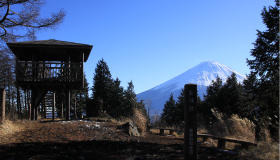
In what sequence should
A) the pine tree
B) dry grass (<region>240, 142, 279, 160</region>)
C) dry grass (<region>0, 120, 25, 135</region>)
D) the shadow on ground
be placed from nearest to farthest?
the shadow on ground, dry grass (<region>240, 142, 279, 160</region>), dry grass (<region>0, 120, 25, 135</region>), the pine tree

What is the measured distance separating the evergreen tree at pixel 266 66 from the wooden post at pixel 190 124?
1556 cm

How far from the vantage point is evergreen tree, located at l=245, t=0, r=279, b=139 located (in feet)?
63.8

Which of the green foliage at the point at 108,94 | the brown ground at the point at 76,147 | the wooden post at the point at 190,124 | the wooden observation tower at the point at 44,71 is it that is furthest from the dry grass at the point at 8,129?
the green foliage at the point at 108,94

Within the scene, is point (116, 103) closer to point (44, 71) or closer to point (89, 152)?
point (44, 71)

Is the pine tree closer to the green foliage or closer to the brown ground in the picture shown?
the green foliage

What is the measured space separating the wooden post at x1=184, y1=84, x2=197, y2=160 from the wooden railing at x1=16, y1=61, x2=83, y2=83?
9729mm

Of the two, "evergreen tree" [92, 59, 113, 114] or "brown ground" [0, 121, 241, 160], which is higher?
"evergreen tree" [92, 59, 113, 114]

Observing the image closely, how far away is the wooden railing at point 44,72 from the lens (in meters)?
14.0

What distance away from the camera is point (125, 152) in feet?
24.6

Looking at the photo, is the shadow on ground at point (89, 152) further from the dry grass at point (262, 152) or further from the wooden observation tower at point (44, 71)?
the wooden observation tower at point (44, 71)

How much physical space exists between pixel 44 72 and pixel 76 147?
8253mm

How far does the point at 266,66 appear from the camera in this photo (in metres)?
20.0

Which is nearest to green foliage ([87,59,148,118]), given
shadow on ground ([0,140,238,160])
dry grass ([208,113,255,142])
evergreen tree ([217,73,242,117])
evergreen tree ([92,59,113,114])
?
evergreen tree ([92,59,113,114])

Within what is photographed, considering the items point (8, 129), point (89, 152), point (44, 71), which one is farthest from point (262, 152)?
point (44, 71)
